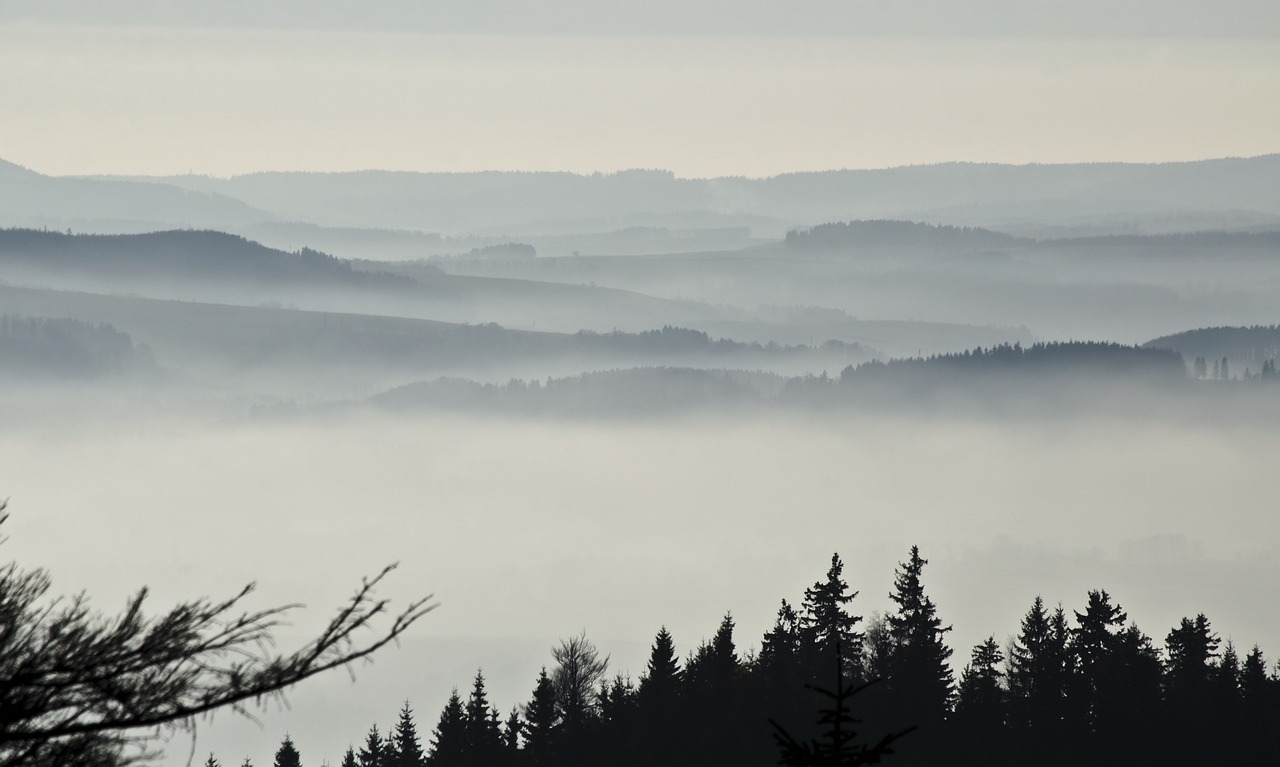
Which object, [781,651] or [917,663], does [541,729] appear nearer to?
[781,651]

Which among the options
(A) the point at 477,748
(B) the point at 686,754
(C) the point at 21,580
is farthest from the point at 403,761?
(C) the point at 21,580

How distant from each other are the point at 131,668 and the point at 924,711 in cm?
4807

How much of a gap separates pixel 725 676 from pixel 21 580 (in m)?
49.9

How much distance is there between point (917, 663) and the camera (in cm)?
5838

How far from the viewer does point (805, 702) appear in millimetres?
56562

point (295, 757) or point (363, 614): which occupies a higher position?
point (295, 757)

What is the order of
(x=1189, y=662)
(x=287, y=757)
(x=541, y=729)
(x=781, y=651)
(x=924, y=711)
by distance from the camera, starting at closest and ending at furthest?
(x=924, y=711), (x=287, y=757), (x=781, y=651), (x=541, y=729), (x=1189, y=662)

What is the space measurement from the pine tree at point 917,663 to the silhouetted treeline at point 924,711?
0.09m

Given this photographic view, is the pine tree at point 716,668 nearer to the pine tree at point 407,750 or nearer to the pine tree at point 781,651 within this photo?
the pine tree at point 781,651

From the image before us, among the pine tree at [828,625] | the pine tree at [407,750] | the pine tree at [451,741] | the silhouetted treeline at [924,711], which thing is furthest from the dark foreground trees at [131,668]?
the pine tree at [828,625]

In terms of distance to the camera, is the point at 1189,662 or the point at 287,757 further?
the point at 1189,662

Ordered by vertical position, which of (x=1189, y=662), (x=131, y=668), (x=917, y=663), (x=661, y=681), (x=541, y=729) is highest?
(x=1189, y=662)

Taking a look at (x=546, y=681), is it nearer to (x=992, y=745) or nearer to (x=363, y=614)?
(x=992, y=745)

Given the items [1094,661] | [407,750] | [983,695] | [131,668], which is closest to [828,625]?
[1094,661]
